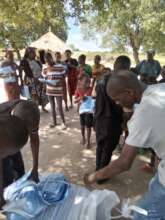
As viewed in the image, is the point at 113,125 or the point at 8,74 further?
the point at 8,74

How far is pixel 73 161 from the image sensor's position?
5.79 metres

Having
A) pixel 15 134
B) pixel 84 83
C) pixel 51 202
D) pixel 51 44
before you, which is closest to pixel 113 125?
pixel 84 83

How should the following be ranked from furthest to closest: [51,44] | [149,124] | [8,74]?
[51,44], [8,74], [149,124]

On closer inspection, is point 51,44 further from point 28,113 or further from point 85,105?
point 28,113

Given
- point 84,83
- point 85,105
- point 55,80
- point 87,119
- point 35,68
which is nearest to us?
point 85,105

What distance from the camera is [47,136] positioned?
719cm

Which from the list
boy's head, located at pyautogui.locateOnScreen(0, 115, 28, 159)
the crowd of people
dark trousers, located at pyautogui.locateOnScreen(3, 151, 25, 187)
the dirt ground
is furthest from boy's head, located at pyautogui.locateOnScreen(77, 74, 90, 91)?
boy's head, located at pyautogui.locateOnScreen(0, 115, 28, 159)

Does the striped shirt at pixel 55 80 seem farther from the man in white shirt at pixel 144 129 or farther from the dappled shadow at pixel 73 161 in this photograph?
the man in white shirt at pixel 144 129

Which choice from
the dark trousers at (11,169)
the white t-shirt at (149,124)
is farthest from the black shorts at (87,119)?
the white t-shirt at (149,124)

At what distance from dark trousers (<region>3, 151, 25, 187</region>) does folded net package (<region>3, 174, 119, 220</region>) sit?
0.64 metres

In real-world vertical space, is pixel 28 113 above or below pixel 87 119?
above

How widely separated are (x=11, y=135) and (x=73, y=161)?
3487 mm

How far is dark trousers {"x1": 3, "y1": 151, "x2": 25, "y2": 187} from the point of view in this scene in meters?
3.34

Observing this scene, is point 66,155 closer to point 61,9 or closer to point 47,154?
point 47,154
